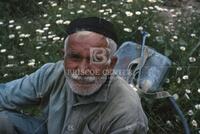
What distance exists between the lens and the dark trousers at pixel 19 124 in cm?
326

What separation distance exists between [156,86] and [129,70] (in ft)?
0.89

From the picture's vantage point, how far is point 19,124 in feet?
11.0

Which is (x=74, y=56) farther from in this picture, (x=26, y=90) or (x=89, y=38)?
(x=26, y=90)

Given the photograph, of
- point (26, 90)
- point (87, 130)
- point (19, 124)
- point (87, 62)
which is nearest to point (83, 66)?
point (87, 62)

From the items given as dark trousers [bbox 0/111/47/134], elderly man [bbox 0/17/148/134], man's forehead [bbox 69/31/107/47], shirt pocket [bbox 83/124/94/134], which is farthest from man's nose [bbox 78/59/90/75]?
dark trousers [bbox 0/111/47/134]

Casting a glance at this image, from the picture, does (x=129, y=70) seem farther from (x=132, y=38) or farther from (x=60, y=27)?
(x=60, y=27)

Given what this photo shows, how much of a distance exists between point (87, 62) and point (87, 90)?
17 centimetres

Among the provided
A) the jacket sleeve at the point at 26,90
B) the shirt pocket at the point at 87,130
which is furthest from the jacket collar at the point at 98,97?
the jacket sleeve at the point at 26,90

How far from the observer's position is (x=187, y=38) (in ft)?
17.8

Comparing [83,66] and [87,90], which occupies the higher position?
[83,66]

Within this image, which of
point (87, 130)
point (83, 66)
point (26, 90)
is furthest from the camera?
point (26, 90)

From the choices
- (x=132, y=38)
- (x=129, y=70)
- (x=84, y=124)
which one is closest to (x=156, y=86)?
(x=129, y=70)

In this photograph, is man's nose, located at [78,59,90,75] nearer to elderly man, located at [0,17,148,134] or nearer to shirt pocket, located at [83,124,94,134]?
elderly man, located at [0,17,148,134]

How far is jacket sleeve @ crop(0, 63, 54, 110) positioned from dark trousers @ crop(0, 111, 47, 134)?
0.24ft
